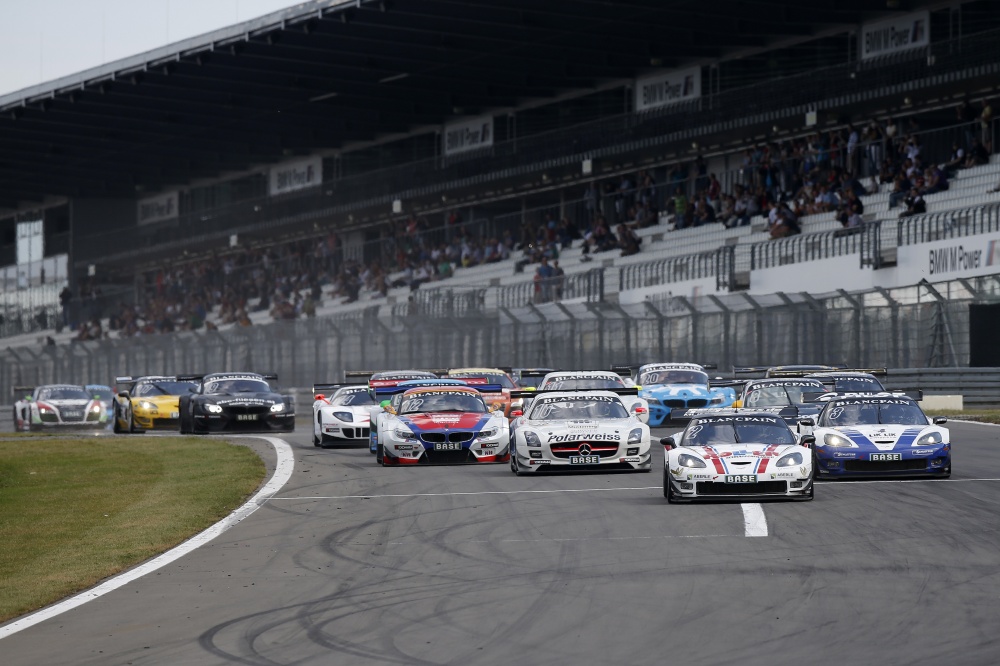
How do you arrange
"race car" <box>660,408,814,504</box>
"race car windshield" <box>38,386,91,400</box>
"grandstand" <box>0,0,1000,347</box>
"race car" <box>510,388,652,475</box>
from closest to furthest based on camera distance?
1. "race car" <box>660,408,814,504</box>
2. "race car" <box>510,388,652,475</box>
3. "race car windshield" <box>38,386,91,400</box>
4. "grandstand" <box>0,0,1000,347</box>

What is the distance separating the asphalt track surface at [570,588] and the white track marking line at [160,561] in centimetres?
13

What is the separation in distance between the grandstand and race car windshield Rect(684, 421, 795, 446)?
17.0 metres

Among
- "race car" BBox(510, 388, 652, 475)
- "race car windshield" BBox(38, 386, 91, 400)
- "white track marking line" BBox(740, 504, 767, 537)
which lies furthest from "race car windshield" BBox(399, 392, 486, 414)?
"race car windshield" BBox(38, 386, 91, 400)

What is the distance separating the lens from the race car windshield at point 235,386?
3081cm

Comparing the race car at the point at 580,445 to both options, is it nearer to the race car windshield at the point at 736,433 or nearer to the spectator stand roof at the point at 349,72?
the race car windshield at the point at 736,433

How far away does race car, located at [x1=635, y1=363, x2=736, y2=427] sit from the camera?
28672mm

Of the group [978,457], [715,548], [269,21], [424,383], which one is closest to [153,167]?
[269,21]

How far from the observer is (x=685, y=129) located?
1845 inches

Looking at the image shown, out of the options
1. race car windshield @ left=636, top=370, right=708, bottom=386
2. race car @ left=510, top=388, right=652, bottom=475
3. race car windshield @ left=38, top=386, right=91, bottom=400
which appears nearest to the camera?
race car @ left=510, top=388, right=652, bottom=475

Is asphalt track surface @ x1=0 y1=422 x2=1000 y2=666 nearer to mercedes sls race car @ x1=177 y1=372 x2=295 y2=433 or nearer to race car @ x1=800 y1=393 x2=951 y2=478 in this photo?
race car @ x1=800 y1=393 x2=951 y2=478

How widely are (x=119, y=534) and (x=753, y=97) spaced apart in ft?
111

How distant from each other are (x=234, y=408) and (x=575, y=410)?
11.8 metres

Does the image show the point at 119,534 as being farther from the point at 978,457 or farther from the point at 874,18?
the point at 874,18

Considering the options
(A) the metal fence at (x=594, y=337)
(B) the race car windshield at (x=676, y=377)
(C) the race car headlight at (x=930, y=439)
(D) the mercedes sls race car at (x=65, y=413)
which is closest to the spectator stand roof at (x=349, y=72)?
(A) the metal fence at (x=594, y=337)
